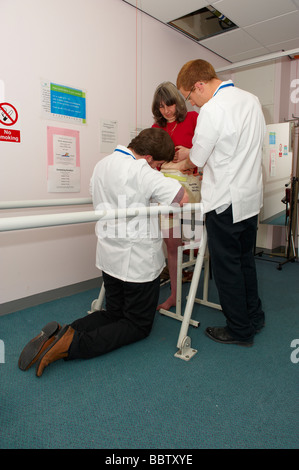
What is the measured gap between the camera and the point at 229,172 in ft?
5.06

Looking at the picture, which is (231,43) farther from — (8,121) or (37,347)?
(37,347)

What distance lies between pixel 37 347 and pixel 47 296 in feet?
3.12

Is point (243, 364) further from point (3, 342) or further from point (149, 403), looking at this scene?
point (3, 342)

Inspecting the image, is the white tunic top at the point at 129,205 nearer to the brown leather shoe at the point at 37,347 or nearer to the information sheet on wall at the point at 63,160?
the brown leather shoe at the point at 37,347

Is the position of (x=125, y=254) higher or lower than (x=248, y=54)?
lower

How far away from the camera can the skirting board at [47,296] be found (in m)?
2.17

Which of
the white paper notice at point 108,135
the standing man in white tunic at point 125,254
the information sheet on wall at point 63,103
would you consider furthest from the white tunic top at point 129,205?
the white paper notice at point 108,135

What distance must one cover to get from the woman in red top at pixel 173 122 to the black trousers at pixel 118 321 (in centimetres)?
54

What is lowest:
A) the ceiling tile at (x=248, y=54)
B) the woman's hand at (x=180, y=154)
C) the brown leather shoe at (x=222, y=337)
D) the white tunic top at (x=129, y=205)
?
the brown leather shoe at (x=222, y=337)

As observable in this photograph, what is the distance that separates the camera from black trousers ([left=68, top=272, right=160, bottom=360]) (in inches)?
60.8

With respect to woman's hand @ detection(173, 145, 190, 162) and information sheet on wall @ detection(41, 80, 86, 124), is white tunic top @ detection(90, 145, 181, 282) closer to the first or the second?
woman's hand @ detection(173, 145, 190, 162)

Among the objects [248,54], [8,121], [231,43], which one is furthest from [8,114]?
[248,54]

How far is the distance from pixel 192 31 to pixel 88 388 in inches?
132
